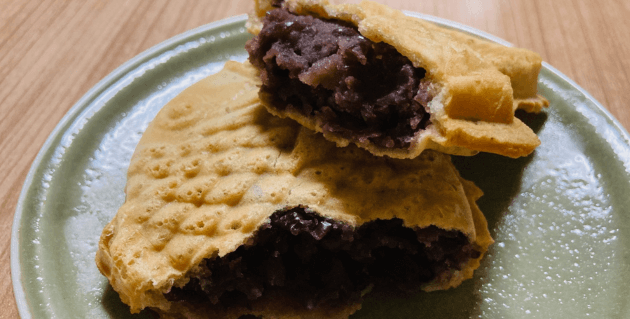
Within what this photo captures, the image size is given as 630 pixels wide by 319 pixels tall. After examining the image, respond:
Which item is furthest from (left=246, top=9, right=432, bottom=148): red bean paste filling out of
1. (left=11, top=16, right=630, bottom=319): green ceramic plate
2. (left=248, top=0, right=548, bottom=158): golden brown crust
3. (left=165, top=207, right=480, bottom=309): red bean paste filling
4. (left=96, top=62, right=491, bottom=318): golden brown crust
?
(left=11, top=16, right=630, bottom=319): green ceramic plate

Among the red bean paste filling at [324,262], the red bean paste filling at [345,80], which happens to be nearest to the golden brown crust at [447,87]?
the red bean paste filling at [345,80]

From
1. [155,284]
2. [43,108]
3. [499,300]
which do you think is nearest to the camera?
[155,284]

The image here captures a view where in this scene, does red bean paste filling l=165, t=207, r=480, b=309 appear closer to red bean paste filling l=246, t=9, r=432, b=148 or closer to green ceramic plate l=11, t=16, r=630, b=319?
green ceramic plate l=11, t=16, r=630, b=319

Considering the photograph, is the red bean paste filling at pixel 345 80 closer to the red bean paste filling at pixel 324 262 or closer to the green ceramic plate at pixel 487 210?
the red bean paste filling at pixel 324 262

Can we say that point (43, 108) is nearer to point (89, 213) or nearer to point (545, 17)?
point (89, 213)

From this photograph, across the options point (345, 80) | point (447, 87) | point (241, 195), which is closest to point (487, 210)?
point (447, 87)

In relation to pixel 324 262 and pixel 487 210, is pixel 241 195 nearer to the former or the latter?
pixel 324 262

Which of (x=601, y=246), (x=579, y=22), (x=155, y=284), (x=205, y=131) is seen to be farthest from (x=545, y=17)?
(x=155, y=284)

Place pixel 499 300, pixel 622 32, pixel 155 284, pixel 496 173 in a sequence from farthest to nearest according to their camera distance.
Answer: pixel 622 32
pixel 496 173
pixel 499 300
pixel 155 284
